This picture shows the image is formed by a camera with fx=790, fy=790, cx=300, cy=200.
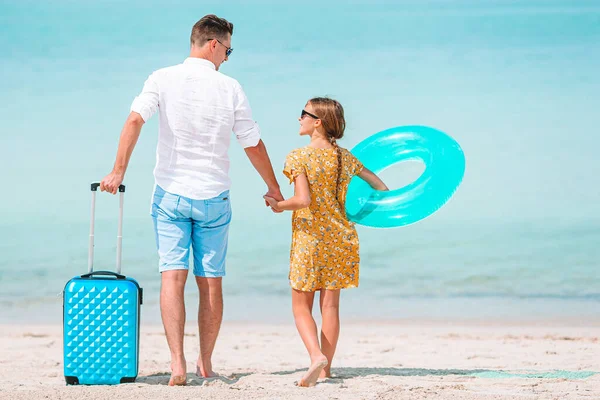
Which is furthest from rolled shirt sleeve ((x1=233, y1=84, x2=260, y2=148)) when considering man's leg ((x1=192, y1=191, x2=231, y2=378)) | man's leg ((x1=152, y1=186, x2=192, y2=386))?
man's leg ((x1=152, y1=186, x2=192, y2=386))

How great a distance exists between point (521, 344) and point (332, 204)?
255 cm

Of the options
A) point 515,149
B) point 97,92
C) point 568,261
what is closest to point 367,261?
point 568,261

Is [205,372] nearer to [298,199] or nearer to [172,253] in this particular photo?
[172,253]

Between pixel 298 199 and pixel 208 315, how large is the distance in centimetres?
68

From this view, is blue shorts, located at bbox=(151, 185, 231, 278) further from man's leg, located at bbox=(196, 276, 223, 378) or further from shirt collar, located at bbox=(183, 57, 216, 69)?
shirt collar, located at bbox=(183, 57, 216, 69)

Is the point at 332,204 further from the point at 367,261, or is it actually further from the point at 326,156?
the point at 367,261

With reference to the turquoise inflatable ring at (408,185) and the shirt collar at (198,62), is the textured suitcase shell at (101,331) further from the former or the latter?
the turquoise inflatable ring at (408,185)

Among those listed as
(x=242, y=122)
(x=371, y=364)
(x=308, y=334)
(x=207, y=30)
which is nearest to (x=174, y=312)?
(x=308, y=334)

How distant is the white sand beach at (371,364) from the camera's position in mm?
3240

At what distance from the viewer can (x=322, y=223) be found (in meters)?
3.66

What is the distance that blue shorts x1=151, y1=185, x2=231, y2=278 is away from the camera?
3445 mm

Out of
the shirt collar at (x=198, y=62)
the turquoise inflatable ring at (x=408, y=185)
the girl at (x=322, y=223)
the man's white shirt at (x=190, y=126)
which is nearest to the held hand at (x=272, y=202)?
the girl at (x=322, y=223)

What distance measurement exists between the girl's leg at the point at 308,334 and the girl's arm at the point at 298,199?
1.31 feet

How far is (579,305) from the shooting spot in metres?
9.05
